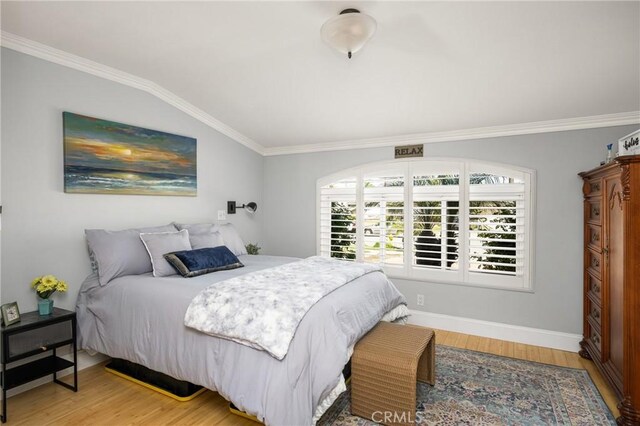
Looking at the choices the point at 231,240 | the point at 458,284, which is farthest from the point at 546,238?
the point at 231,240

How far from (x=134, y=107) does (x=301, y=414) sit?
3.06 m

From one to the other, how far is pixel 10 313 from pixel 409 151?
3.80 metres

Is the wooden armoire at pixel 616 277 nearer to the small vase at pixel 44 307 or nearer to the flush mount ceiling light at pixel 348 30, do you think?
the flush mount ceiling light at pixel 348 30

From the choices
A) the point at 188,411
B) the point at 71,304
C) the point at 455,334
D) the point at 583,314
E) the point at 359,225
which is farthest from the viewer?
the point at 359,225

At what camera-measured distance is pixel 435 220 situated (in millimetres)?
3939

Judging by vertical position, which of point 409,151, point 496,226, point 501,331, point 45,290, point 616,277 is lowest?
point 501,331

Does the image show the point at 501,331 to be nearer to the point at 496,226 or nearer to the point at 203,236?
the point at 496,226

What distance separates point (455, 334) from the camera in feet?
12.5

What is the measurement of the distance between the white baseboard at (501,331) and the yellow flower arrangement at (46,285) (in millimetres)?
3424

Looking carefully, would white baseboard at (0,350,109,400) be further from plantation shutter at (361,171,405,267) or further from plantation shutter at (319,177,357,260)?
plantation shutter at (361,171,405,267)

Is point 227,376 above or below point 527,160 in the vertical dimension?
below

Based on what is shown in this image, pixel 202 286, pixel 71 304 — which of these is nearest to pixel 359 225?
pixel 202 286

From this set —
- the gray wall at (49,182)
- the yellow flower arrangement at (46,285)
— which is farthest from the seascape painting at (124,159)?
the yellow flower arrangement at (46,285)

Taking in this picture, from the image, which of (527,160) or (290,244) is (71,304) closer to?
(290,244)
